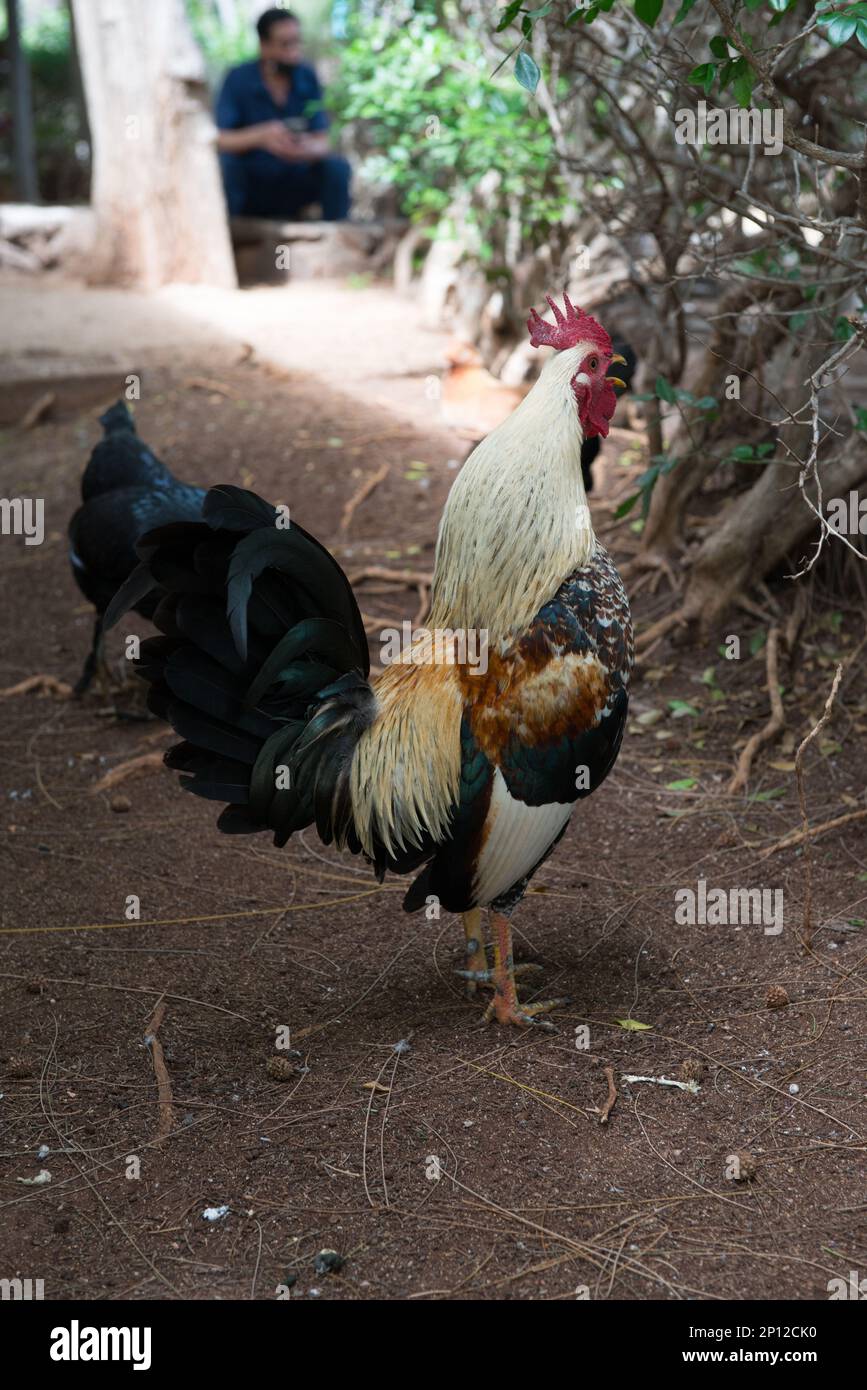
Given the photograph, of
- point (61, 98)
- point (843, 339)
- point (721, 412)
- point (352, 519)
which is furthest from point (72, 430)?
point (61, 98)

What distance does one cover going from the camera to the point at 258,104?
13.9 meters

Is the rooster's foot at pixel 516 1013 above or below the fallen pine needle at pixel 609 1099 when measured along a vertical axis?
above

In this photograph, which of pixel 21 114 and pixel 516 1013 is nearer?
pixel 516 1013

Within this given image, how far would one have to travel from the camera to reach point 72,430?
975 centimetres

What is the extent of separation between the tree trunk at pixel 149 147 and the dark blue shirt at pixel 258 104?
2059 millimetres

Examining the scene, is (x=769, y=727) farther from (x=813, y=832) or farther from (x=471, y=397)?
(x=471, y=397)

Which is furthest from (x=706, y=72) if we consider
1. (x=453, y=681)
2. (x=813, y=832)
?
(x=813, y=832)

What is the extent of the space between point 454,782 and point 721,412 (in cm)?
367

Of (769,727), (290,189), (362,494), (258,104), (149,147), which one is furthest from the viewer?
(290,189)

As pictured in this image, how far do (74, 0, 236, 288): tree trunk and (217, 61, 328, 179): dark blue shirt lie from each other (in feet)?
6.76

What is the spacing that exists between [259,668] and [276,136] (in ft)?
37.3

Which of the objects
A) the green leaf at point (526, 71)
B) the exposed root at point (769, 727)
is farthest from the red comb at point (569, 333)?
the exposed root at point (769, 727)

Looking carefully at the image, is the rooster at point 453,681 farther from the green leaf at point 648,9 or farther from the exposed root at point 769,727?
the exposed root at point 769,727

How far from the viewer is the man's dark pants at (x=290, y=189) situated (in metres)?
13.8
